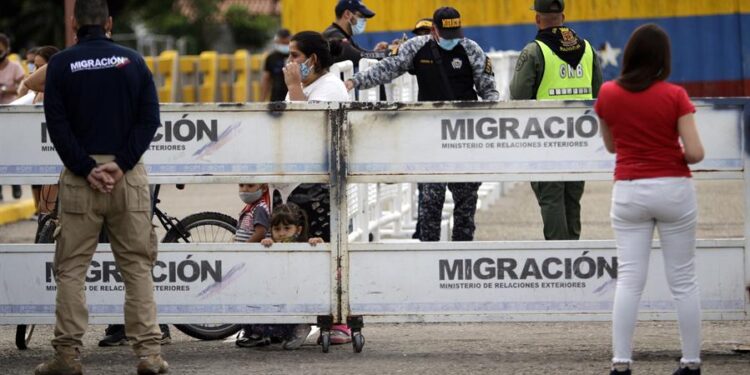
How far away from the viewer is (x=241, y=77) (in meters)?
34.1

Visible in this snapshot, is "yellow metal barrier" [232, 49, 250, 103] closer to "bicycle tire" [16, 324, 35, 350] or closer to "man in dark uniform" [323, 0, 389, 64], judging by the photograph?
"man in dark uniform" [323, 0, 389, 64]

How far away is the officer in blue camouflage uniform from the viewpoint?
1020cm

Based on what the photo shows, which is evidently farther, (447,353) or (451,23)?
(451,23)

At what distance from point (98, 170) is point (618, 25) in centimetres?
1814

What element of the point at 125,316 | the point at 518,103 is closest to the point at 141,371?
the point at 125,316

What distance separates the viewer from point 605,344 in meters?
8.51

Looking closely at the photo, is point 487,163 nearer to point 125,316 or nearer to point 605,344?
point 605,344

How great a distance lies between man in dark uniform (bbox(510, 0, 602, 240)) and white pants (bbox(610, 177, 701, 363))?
2.50 m

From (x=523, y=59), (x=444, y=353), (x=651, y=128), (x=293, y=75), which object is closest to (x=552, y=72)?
Answer: (x=523, y=59)

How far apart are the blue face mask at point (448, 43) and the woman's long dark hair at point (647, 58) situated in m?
3.44

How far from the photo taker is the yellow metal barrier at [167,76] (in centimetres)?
3067

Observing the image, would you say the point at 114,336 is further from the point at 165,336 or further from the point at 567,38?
the point at 567,38

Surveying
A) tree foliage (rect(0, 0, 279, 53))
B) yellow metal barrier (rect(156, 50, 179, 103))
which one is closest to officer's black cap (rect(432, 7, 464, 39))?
yellow metal barrier (rect(156, 50, 179, 103))

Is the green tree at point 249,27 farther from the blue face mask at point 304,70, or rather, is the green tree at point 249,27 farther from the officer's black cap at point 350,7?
the blue face mask at point 304,70
